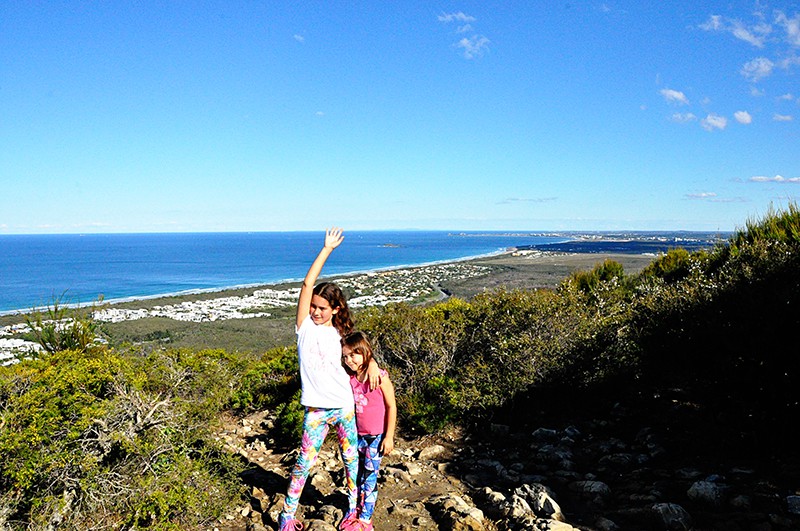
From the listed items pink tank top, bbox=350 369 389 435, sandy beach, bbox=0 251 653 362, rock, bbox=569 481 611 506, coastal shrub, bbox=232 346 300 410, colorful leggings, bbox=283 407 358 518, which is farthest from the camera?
sandy beach, bbox=0 251 653 362

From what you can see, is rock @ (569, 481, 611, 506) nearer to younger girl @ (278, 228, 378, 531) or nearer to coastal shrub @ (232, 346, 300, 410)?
younger girl @ (278, 228, 378, 531)

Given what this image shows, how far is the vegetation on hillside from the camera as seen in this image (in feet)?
12.0

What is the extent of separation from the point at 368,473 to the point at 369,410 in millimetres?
471

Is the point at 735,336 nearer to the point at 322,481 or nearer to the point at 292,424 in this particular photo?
the point at 322,481

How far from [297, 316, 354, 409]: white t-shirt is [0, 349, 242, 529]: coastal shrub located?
4.05ft

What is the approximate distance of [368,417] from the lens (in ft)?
13.2

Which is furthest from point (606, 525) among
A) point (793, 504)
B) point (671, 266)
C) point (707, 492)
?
point (671, 266)

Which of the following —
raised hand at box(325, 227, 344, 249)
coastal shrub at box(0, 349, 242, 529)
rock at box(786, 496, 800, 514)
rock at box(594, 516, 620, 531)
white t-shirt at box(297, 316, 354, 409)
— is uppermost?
raised hand at box(325, 227, 344, 249)

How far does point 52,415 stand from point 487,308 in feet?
18.8

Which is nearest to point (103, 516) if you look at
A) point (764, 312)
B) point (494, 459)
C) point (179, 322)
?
point (494, 459)

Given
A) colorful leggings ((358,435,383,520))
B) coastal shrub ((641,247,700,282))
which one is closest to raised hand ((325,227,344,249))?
colorful leggings ((358,435,383,520))

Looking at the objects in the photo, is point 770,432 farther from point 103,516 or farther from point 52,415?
point 52,415

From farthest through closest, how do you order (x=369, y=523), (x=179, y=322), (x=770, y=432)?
(x=179, y=322) < (x=770, y=432) < (x=369, y=523)

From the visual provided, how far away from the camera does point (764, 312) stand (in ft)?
17.2
